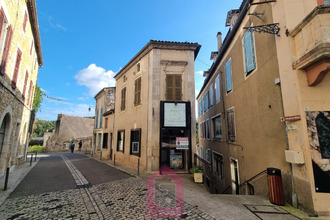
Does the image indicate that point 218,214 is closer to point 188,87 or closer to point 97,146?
point 188,87

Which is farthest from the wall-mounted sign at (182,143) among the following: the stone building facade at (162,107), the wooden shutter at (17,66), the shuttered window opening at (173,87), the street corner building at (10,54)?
the wooden shutter at (17,66)

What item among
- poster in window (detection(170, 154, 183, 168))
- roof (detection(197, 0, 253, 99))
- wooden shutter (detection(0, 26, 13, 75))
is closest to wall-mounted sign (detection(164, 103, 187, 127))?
poster in window (detection(170, 154, 183, 168))

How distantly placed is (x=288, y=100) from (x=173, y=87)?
6.97 meters

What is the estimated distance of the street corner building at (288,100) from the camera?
12.8 feet

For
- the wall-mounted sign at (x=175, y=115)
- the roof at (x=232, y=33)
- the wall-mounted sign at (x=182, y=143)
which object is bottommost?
the wall-mounted sign at (x=182, y=143)

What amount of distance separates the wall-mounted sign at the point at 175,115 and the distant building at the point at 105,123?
27.1ft

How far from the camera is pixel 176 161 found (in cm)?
1017

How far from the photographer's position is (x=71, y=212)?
4.41 metres

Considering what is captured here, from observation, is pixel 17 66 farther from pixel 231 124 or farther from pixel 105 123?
pixel 231 124

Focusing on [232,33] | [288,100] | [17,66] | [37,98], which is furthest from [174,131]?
[37,98]

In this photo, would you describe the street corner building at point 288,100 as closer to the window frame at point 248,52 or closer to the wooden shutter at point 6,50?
the window frame at point 248,52

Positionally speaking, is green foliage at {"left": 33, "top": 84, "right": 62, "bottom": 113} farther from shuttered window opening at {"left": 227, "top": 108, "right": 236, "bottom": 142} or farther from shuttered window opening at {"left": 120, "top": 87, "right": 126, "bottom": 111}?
shuttered window opening at {"left": 227, "top": 108, "right": 236, "bottom": 142}

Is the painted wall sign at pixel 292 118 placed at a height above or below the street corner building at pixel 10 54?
below

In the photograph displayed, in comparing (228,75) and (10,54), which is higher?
(10,54)
